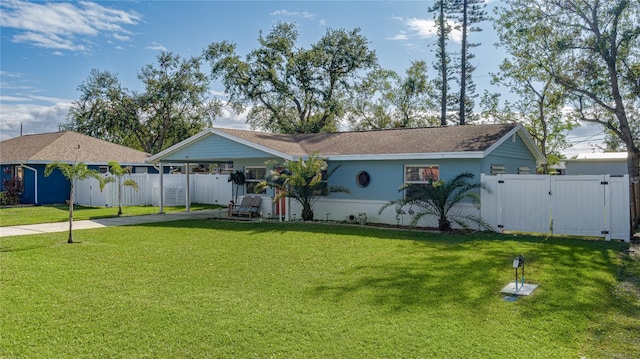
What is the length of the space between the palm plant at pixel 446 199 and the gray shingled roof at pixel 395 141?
1.07m

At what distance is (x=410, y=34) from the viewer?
93.1 feet

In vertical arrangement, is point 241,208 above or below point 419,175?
below

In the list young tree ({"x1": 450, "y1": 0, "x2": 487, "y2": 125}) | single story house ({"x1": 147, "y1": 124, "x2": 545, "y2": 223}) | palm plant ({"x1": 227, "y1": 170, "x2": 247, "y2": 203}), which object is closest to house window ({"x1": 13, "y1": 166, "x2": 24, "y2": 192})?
single story house ({"x1": 147, "y1": 124, "x2": 545, "y2": 223})

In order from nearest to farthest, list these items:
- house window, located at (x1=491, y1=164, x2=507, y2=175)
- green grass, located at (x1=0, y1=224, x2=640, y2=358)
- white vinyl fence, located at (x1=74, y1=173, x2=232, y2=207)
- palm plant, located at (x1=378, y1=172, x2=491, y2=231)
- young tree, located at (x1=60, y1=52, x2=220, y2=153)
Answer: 1. green grass, located at (x1=0, y1=224, x2=640, y2=358)
2. palm plant, located at (x1=378, y1=172, x2=491, y2=231)
3. house window, located at (x1=491, y1=164, x2=507, y2=175)
4. white vinyl fence, located at (x1=74, y1=173, x2=232, y2=207)
5. young tree, located at (x1=60, y1=52, x2=220, y2=153)

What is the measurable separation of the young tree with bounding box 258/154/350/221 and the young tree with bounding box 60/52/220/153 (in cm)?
2862

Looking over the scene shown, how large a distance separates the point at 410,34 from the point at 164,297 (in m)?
25.7

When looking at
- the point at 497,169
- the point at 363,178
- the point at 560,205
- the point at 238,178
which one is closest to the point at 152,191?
the point at 238,178

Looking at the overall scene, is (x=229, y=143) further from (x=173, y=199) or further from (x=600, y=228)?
(x=600, y=228)

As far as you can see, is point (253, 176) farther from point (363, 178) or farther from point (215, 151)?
point (363, 178)

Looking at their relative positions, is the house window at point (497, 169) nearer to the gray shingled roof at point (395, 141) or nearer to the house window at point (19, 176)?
the gray shingled roof at point (395, 141)

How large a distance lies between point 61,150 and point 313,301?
77.8 ft

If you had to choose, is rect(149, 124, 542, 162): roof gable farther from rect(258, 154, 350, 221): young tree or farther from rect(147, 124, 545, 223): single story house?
rect(258, 154, 350, 221): young tree

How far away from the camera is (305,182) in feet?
49.8

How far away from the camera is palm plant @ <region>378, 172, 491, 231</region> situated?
1310cm
